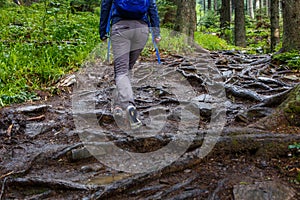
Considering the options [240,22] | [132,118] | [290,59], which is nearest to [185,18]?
[290,59]

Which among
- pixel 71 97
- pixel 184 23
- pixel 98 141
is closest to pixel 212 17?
pixel 184 23

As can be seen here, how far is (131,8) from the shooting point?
3.75 meters

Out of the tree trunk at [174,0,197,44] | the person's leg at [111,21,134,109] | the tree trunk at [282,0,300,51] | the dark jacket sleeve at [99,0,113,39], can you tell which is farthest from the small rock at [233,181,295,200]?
the tree trunk at [174,0,197,44]

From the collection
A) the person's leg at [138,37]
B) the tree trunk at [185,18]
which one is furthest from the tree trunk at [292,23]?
the person's leg at [138,37]

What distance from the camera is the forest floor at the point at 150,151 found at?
2.55 meters

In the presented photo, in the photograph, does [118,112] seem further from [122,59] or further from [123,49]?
[123,49]

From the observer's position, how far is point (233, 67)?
734 centimetres

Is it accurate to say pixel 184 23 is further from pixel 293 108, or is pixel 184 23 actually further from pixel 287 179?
pixel 287 179

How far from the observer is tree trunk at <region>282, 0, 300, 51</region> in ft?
22.8

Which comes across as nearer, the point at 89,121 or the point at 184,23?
the point at 89,121

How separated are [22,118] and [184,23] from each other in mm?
7841

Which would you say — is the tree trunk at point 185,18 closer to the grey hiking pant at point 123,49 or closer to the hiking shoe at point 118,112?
the grey hiking pant at point 123,49

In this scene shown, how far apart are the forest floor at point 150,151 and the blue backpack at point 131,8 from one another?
1485mm

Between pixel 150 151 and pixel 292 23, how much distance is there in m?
5.58
